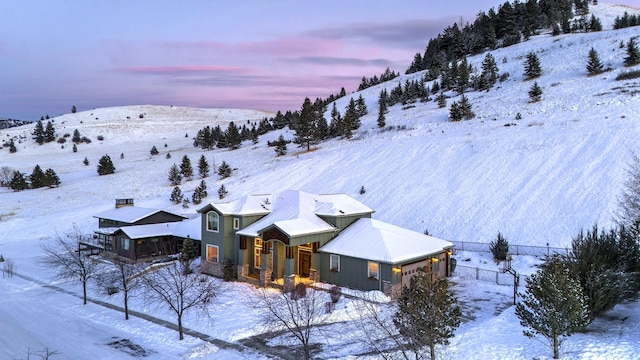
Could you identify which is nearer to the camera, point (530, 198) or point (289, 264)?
point (289, 264)

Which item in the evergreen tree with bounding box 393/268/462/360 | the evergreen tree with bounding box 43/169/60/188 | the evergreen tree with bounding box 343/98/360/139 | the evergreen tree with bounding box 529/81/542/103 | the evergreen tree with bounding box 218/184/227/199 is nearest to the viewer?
the evergreen tree with bounding box 393/268/462/360

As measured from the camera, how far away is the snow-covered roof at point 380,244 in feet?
84.6

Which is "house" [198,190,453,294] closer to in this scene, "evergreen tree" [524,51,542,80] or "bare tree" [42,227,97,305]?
"bare tree" [42,227,97,305]

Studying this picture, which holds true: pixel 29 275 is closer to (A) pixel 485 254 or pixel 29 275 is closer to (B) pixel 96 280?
(B) pixel 96 280

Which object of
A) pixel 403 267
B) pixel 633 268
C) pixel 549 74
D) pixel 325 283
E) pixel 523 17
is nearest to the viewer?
pixel 633 268

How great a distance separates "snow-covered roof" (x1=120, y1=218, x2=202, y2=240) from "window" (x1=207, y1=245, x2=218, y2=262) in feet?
16.5

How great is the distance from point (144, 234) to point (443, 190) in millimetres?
27645

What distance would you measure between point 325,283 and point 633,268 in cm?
1627

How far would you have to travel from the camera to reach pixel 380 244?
87.4 ft

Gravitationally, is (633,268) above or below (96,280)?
above

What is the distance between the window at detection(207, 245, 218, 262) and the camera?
3219cm

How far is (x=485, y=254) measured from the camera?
31.4m

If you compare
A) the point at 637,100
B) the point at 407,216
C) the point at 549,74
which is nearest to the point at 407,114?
the point at 549,74

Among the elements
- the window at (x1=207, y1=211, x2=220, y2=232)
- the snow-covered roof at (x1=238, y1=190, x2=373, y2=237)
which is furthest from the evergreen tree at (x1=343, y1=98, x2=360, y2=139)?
the window at (x1=207, y1=211, x2=220, y2=232)
